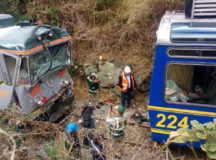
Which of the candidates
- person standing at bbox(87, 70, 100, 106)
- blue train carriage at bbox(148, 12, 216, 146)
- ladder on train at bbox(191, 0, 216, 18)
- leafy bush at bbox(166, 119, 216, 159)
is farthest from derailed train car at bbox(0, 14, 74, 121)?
ladder on train at bbox(191, 0, 216, 18)

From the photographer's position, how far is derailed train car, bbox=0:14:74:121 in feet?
16.0

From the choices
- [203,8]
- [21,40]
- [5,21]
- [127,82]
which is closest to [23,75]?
[21,40]

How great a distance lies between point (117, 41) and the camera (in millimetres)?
8828

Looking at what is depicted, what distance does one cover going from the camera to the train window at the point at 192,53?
3922 millimetres

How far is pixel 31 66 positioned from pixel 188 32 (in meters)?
3.39

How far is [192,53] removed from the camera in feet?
13.2

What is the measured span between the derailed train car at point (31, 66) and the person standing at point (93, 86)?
1196 millimetres

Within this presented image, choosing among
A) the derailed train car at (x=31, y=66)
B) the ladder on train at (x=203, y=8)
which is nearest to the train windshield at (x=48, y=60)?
the derailed train car at (x=31, y=66)

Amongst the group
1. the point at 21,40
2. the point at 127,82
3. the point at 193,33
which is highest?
the point at 193,33

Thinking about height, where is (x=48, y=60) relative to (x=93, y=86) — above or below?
above

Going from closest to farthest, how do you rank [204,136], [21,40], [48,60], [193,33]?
[204,136] < [193,33] < [21,40] < [48,60]

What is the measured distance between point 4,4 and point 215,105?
9863 mm

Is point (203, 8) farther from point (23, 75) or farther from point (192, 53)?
point (23, 75)

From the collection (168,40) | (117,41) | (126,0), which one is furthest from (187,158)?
(126,0)
